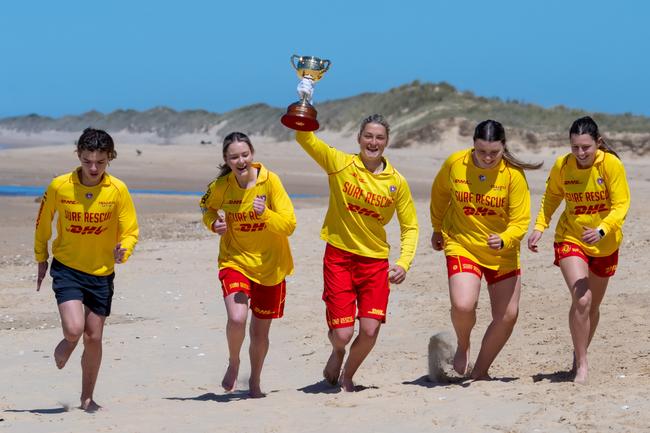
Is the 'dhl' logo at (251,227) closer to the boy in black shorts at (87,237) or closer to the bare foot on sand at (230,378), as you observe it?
the boy in black shorts at (87,237)

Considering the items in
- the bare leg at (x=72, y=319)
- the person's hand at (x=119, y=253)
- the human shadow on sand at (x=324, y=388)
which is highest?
the person's hand at (x=119, y=253)

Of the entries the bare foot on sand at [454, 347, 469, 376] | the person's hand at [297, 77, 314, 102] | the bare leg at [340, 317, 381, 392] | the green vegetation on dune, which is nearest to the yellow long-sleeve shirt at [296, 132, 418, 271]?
the person's hand at [297, 77, 314, 102]

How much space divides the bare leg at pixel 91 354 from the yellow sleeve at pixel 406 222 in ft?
6.36

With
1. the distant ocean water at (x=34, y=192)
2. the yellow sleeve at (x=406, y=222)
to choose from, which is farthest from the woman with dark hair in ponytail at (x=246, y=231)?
the distant ocean water at (x=34, y=192)

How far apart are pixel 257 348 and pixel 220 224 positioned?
100 centimetres

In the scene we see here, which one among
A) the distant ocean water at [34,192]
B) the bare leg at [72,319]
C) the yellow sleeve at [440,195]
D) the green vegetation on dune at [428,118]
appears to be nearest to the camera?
the bare leg at [72,319]

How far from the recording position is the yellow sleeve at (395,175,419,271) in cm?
757

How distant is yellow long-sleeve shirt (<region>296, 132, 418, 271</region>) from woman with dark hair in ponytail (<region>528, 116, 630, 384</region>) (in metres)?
1.05

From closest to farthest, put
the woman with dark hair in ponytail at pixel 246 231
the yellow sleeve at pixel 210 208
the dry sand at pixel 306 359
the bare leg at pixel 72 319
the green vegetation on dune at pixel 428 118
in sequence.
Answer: the dry sand at pixel 306 359, the bare leg at pixel 72 319, the woman with dark hair in ponytail at pixel 246 231, the yellow sleeve at pixel 210 208, the green vegetation on dune at pixel 428 118

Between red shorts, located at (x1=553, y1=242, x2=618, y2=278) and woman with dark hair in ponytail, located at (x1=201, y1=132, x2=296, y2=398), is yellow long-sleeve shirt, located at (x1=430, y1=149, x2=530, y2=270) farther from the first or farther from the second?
woman with dark hair in ponytail, located at (x1=201, y1=132, x2=296, y2=398)

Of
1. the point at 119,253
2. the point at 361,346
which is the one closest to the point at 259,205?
the point at 119,253

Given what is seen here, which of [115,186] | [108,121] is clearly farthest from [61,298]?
[108,121]

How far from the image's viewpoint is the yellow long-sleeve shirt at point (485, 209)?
24.7 ft

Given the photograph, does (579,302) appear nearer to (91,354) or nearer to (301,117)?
(301,117)
